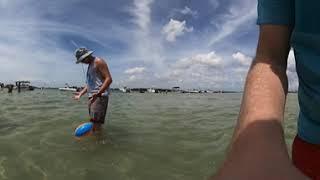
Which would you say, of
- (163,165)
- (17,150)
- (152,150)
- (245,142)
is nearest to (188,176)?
(163,165)

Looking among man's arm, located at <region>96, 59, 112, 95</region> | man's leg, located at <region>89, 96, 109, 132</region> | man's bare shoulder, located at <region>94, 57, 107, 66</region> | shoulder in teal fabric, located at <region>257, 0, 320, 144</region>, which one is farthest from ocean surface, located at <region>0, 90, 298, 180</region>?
shoulder in teal fabric, located at <region>257, 0, 320, 144</region>

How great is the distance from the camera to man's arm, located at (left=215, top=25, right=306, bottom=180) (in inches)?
32.8

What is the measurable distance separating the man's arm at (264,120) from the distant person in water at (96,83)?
674 centimetres

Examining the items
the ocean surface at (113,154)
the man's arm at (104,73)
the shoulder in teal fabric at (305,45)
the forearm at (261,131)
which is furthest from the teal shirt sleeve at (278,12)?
the man's arm at (104,73)

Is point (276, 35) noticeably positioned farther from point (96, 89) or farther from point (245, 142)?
point (96, 89)

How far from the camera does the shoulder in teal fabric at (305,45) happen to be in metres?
1.32

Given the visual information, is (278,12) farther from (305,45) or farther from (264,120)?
(264,120)

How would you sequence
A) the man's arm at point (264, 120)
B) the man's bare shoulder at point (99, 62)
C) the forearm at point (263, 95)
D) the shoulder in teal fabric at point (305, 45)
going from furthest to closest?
1. the man's bare shoulder at point (99, 62)
2. the shoulder in teal fabric at point (305, 45)
3. the forearm at point (263, 95)
4. the man's arm at point (264, 120)

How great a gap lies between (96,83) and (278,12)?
7.03m

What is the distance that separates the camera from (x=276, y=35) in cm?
145

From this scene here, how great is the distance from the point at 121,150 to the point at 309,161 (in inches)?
227

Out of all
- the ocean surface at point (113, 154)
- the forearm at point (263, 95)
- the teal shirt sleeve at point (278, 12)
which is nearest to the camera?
the forearm at point (263, 95)

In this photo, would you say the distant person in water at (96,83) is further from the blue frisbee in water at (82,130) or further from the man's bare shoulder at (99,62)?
the blue frisbee in water at (82,130)

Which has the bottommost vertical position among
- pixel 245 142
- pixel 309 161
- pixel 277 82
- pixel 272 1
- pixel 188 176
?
pixel 188 176
